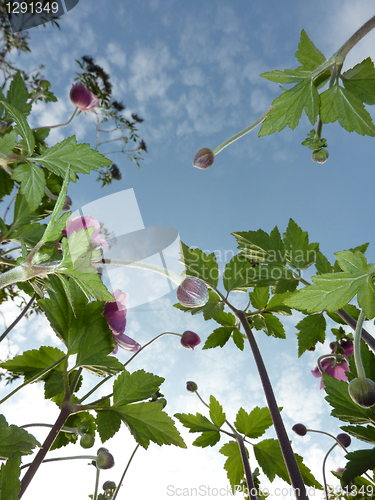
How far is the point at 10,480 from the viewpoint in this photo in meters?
0.41

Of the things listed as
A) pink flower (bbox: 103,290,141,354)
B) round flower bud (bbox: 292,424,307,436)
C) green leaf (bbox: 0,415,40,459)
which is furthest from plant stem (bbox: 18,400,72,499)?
round flower bud (bbox: 292,424,307,436)

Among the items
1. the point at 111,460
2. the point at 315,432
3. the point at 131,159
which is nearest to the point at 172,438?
the point at 111,460

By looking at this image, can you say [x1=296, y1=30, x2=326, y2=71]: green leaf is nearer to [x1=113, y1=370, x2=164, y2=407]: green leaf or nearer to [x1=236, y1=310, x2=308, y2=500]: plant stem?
[x1=236, y1=310, x2=308, y2=500]: plant stem

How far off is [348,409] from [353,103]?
568 mm

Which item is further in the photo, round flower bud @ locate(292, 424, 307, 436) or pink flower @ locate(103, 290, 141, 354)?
round flower bud @ locate(292, 424, 307, 436)

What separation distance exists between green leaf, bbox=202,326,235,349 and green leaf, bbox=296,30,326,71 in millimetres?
616

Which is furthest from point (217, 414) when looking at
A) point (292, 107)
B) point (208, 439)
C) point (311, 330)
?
point (292, 107)

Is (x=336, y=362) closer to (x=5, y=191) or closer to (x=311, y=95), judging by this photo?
(x=311, y=95)

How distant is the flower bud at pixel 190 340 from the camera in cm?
92

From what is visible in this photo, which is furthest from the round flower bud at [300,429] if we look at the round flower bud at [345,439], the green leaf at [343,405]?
the green leaf at [343,405]

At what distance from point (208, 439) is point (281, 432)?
0.41 metres

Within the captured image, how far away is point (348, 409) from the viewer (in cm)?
64

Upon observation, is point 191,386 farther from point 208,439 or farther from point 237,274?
point 237,274

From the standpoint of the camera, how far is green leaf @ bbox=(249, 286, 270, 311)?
86 cm
